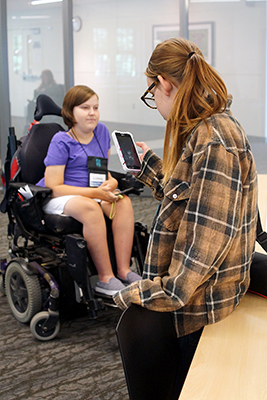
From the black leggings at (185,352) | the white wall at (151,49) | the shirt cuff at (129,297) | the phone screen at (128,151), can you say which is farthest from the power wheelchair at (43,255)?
the white wall at (151,49)

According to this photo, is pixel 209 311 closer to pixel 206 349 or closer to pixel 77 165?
pixel 206 349

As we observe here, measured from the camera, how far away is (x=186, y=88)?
1017 millimetres

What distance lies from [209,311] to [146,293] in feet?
0.61

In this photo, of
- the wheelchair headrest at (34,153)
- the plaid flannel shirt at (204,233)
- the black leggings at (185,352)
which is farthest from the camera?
the wheelchair headrest at (34,153)

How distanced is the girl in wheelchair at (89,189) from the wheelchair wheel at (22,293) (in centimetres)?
34

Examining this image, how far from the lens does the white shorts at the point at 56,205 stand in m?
2.55

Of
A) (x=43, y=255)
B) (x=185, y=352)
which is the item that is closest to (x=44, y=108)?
(x=43, y=255)

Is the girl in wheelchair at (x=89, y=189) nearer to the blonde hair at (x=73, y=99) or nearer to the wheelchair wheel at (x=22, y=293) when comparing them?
the blonde hair at (x=73, y=99)

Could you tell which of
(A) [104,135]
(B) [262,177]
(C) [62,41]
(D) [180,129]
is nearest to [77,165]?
(A) [104,135]

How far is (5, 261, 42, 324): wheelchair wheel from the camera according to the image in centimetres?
245

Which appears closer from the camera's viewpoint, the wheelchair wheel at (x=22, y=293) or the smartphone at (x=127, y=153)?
the smartphone at (x=127, y=153)

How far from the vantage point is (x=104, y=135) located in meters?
2.91

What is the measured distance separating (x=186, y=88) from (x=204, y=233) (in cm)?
33

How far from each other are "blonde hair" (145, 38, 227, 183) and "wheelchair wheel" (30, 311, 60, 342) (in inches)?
60.8
